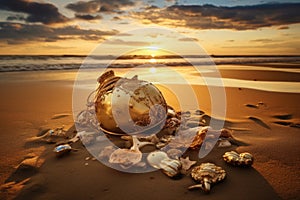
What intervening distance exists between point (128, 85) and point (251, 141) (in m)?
1.82

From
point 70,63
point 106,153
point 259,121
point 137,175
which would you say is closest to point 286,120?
point 259,121

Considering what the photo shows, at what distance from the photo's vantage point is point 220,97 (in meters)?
6.36

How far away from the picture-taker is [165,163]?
237cm

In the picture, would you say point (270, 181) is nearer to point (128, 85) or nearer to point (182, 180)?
point (182, 180)

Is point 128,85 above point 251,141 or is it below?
above

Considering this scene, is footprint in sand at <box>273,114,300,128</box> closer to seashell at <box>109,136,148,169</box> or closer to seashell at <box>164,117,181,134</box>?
seashell at <box>164,117,181,134</box>

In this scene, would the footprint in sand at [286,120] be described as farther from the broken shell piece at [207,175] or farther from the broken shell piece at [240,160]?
the broken shell piece at [207,175]

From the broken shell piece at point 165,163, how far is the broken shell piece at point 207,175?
168 millimetres

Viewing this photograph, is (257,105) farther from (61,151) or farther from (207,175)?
(61,151)

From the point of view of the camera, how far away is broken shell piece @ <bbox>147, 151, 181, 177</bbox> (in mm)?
2294

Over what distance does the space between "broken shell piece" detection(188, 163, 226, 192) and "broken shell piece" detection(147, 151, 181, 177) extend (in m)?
0.17

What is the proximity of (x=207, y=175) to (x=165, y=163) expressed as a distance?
43cm

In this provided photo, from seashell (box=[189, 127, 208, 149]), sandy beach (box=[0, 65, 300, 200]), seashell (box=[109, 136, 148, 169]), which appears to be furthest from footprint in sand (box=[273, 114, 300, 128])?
seashell (box=[109, 136, 148, 169])

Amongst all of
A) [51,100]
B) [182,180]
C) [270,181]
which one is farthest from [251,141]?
[51,100]
